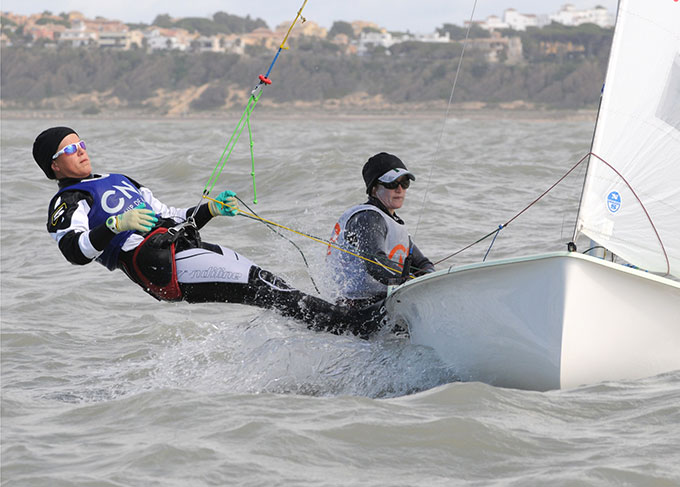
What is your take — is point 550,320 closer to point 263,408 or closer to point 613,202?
point 613,202

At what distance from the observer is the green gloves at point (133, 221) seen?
10.3 feet

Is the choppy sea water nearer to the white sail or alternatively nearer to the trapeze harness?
the trapeze harness

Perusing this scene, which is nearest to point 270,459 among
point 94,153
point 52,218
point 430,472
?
point 430,472

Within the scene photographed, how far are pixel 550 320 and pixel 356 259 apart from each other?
2.97ft

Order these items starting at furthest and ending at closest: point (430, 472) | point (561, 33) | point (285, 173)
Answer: point (561, 33)
point (285, 173)
point (430, 472)

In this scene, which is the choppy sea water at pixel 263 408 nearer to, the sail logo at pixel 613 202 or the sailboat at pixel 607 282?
the sailboat at pixel 607 282

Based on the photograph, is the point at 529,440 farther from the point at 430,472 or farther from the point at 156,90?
the point at 156,90

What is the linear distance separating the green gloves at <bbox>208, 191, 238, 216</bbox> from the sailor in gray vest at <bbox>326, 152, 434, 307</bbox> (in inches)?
15.9

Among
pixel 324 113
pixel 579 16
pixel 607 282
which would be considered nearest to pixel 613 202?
pixel 607 282

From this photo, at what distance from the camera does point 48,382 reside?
3885 millimetres

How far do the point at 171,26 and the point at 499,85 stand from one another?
1694 inches

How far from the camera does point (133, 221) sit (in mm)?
3143

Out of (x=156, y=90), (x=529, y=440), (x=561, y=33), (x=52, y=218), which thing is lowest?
(x=529, y=440)

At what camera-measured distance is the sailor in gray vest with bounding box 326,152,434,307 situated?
11.8 feet
